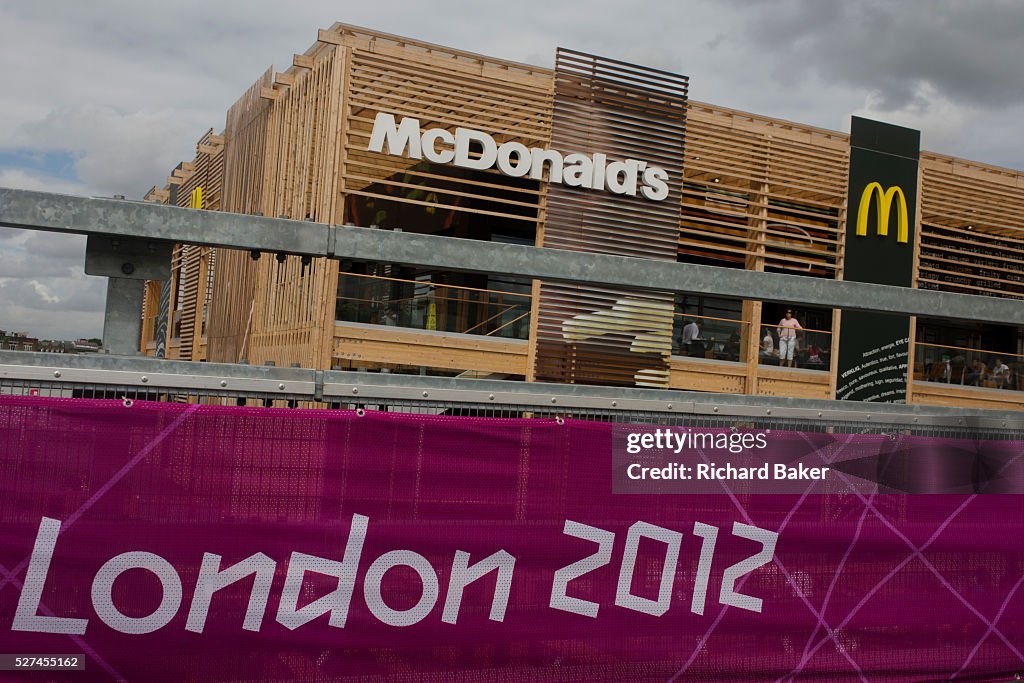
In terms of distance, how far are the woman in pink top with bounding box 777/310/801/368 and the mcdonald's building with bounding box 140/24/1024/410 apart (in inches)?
2.1

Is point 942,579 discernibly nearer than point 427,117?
Yes

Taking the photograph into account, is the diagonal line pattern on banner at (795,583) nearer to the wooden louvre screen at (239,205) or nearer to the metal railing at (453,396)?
the metal railing at (453,396)

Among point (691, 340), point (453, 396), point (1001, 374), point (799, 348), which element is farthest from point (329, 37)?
point (1001, 374)

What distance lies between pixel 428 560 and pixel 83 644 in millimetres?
1119

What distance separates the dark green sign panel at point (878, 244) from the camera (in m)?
22.0

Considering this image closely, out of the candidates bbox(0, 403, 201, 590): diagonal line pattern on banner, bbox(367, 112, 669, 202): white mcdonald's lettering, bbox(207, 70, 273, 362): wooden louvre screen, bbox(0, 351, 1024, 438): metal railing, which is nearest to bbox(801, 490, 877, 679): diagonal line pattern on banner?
bbox(0, 351, 1024, 438): metal railing

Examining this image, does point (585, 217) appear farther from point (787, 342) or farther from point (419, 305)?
point (787, 342)

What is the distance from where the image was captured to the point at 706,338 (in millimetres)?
20078

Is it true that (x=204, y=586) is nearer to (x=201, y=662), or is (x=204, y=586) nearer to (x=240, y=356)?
(x=201, y=662)

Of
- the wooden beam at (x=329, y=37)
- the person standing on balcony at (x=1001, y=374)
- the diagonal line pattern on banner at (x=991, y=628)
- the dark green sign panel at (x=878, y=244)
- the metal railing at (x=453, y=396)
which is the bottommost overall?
the diagonal line pattern on banner at (x=991, y=628)

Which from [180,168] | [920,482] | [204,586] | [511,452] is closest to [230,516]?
[204,586]

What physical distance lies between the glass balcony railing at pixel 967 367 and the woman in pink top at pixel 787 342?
3.38 metres

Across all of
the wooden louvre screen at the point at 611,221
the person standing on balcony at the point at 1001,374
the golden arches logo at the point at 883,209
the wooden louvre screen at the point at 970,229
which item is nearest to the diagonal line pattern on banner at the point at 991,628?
the wooden louvre screen at the point at 611,221

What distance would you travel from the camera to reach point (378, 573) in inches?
132
